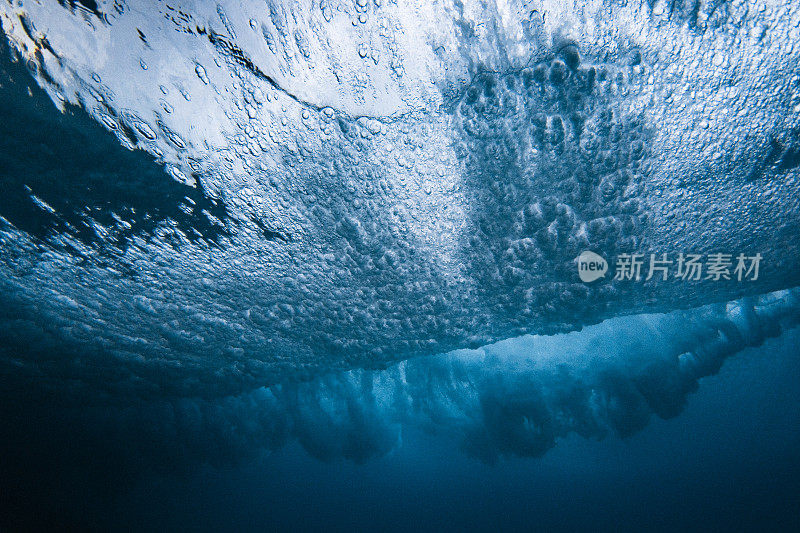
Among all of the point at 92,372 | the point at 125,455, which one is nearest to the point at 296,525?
the point at 125,455

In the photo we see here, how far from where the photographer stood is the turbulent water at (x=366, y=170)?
2850 mm

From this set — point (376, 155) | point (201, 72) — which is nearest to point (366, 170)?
point (376, 155)

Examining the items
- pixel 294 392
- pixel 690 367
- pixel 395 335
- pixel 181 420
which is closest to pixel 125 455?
pixel 181 420

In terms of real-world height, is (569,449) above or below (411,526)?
above

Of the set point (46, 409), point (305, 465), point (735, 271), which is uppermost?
point (46, 409)

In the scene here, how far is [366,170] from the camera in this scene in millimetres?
4055

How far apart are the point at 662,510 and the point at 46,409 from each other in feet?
148

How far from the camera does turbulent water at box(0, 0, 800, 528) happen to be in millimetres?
2850

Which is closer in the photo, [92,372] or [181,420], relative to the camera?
[92,372]

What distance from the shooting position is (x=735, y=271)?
22.2 ft

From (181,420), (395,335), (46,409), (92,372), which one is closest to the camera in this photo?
(395,335)

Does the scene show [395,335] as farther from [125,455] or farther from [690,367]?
[125,455]

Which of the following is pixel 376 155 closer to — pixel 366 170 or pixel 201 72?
pixel 366 170

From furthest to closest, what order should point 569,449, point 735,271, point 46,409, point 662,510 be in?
point 662,510
point 569,449
point 46,409
point 735,271
